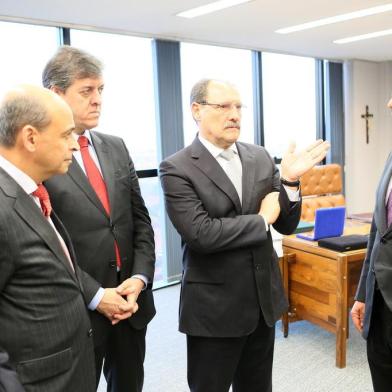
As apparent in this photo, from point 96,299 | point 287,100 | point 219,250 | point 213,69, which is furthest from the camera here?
point 287,100

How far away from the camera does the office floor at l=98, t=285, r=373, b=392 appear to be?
274 cm

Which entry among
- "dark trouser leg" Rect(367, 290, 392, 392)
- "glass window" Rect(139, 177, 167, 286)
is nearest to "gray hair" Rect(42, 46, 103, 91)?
"dark trouser leg" Rect(367, 290, 392, 392)

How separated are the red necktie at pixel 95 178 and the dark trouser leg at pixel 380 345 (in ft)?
3.29

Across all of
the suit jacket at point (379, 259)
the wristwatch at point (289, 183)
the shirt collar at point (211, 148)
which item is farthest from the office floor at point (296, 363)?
the shirt collar at point (211, 148)

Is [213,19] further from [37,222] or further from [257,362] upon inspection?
[37,222]

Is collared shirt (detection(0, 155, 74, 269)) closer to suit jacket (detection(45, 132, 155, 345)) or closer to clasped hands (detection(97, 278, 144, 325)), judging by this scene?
suit jacket (detection(45, 132, 155, 345))

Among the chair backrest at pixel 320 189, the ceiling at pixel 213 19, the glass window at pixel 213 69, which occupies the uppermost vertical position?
the ceiling at pixel 213 19

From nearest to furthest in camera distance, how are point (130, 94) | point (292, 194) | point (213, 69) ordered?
1. point (292, 194)
2. point (130, 94)
3. point (213, 69)

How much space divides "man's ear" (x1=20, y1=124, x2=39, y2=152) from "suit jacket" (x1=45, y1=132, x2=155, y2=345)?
0.34 m

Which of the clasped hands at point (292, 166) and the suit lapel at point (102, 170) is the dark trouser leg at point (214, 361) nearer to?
the clasped hands at point (292, 166)

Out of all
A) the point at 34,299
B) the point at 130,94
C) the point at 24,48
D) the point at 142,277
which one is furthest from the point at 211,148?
the point at 130,94

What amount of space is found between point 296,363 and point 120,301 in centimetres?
188

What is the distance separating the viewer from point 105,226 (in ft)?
5.32

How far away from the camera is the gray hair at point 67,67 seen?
1.59m
